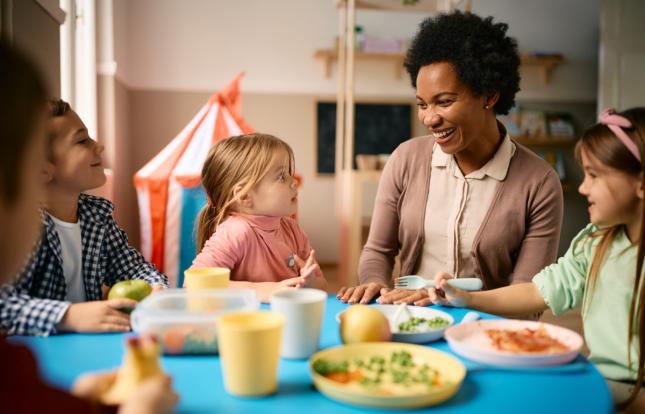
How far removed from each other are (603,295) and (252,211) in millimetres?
920

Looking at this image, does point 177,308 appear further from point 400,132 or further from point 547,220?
point 400,132

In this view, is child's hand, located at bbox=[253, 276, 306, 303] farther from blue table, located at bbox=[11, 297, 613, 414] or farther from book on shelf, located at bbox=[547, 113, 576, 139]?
book on shelf, located at bbox=[547, 113, 576, 139]

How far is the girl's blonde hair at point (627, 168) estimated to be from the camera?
1.06m

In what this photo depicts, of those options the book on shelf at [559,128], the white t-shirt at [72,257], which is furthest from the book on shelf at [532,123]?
the white t-shirt at [72,257]

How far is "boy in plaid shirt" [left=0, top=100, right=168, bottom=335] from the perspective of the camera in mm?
1039

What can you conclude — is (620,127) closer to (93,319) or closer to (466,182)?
(466,182)

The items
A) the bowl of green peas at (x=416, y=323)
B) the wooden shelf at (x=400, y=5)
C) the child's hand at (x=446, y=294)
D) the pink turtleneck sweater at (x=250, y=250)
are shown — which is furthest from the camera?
the wooden shelf at (x=400, y=5)

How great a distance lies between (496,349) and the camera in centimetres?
92

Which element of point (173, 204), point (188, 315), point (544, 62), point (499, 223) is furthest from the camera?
point (544, 62)

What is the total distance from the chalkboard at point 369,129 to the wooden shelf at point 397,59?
339 millimetres

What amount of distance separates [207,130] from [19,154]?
2.91m

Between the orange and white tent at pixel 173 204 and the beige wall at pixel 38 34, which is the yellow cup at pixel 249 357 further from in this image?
the orange and white tent at pixel 173 204

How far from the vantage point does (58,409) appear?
62 cm

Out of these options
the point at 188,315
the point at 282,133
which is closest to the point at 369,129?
the point at 282,133
